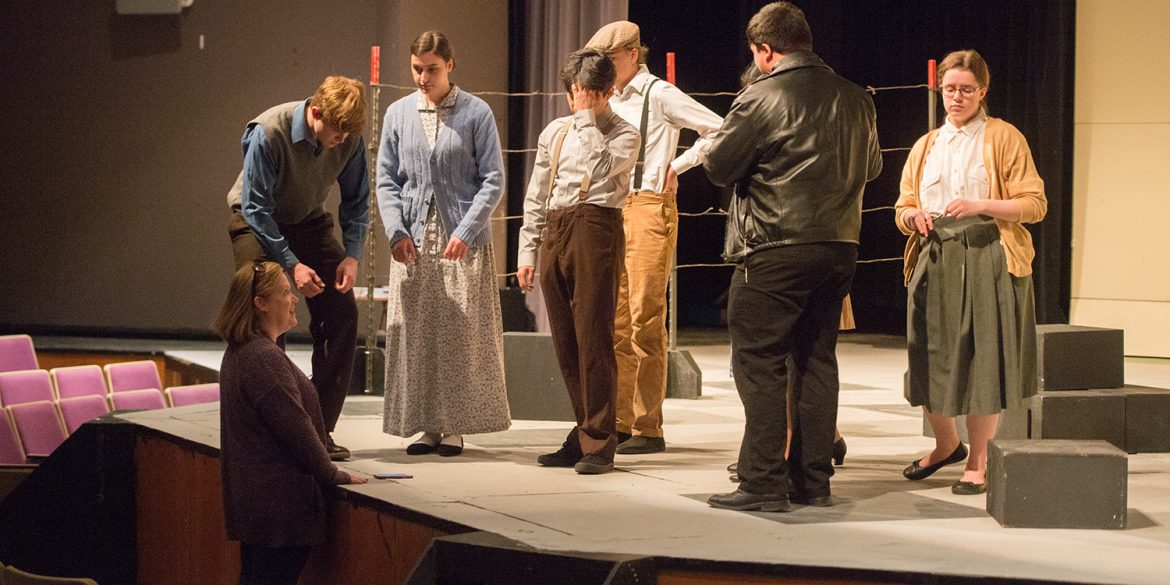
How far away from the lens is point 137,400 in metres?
5.74

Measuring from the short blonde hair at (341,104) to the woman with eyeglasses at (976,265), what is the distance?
154 cm

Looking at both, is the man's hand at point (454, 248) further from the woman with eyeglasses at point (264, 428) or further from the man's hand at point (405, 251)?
the woman with eyeglasses at point (264, 428)

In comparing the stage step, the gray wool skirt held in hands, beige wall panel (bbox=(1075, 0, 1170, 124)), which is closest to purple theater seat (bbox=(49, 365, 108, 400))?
the stage step

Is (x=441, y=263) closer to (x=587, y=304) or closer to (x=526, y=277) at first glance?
(x=526, y=277)

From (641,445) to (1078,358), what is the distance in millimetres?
1443

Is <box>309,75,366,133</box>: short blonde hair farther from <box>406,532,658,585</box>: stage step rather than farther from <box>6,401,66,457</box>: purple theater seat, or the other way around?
<box>6,401,66,457</box>: purple theater seat

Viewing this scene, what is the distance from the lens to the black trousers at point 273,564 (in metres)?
3.51

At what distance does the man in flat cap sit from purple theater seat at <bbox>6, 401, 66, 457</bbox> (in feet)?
8.42

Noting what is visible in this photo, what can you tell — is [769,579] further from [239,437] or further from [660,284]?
[660,284]

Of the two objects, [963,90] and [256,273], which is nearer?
Result: [256,273]

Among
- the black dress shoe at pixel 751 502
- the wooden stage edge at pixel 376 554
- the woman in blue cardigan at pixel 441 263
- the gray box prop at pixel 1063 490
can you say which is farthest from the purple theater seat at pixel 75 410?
the gray box prop at pixel 1063 490

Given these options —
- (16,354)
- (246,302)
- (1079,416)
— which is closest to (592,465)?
(246,302)

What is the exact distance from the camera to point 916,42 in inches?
359

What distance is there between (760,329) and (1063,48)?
212 inches
